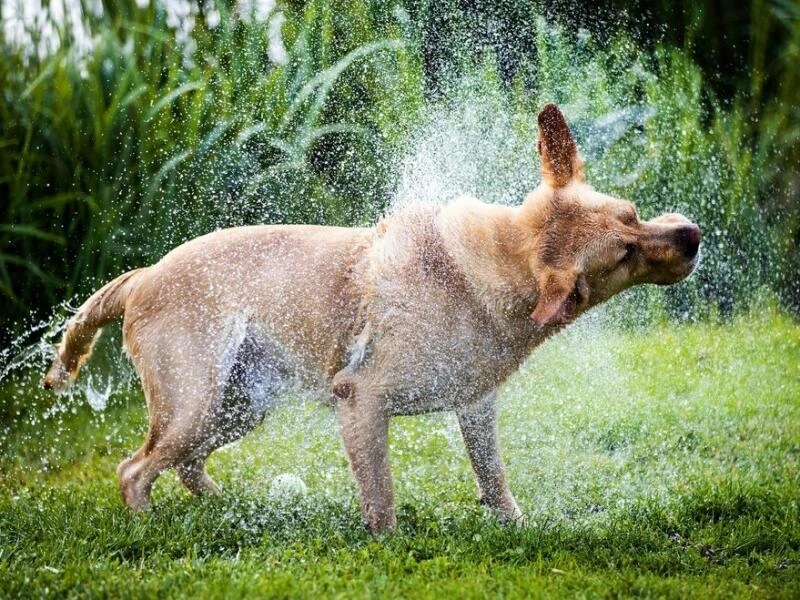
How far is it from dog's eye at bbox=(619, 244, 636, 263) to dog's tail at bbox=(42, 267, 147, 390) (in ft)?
6.66

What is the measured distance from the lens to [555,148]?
367 centimetres

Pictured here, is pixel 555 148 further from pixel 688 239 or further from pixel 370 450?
pixel 370 450

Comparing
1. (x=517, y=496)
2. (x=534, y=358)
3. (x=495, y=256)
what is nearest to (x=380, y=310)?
(x=495, y=256)

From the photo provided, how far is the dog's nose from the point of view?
3545mm

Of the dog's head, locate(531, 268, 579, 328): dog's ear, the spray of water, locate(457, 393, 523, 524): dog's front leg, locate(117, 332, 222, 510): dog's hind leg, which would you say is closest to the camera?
locate(531, 268, 579, 328): dog's ear

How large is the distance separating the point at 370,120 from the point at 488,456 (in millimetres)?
3347

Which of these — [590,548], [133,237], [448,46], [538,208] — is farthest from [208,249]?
[448,46]

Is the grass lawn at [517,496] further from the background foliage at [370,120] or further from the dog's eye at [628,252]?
the dog's eye at [628,252]

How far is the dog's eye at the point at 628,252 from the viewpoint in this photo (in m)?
3.54

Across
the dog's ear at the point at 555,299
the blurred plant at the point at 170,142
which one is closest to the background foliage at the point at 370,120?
the blurred plant at the point at 170,142

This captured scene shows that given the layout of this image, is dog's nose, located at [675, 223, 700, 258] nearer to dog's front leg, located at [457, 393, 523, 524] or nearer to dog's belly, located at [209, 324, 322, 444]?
dog's front leg, located at [457, 393, 523, 524]

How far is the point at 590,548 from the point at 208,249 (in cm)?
192

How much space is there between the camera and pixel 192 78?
6945mm

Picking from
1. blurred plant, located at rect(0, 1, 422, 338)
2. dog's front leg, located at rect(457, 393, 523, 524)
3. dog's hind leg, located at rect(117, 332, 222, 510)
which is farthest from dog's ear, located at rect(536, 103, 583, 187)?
blurred plant, located at rect(0, 1, 422, 338)
